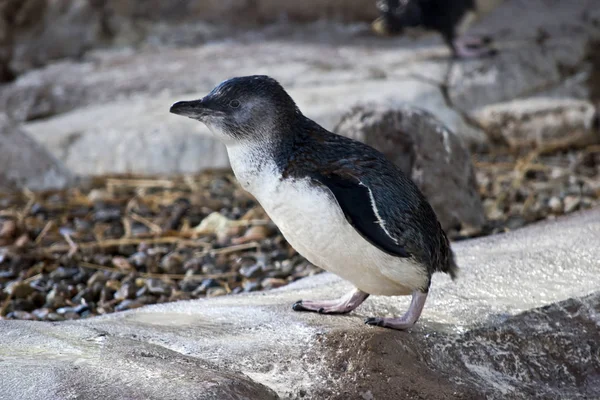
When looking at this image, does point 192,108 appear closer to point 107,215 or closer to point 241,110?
point 241,110

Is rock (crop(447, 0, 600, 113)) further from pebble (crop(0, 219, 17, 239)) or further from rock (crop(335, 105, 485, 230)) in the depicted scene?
pebble (crop(0, 219, 17, 239))

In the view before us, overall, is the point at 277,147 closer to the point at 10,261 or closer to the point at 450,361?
the point at 450,361

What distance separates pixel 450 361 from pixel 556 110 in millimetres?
4262

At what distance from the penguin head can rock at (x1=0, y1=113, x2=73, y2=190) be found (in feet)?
10.7

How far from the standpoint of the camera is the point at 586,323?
2533mm

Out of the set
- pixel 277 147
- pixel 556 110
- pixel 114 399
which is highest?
pixel 277 147

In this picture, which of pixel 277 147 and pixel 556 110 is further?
pixel 556 110

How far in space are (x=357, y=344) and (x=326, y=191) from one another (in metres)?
0.40

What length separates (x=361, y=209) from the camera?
7.34ft

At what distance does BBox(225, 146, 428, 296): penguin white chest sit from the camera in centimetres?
224

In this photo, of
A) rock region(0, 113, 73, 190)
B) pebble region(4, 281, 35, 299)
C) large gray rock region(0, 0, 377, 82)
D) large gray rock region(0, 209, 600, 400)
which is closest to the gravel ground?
pebble region(4, 281, 35, 299)

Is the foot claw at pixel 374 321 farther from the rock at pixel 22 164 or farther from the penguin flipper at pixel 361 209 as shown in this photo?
the rock at pixel 22 164

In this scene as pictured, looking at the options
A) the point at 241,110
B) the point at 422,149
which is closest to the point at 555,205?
the point at 422,149

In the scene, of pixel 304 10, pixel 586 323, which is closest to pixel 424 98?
pixel 304 10
